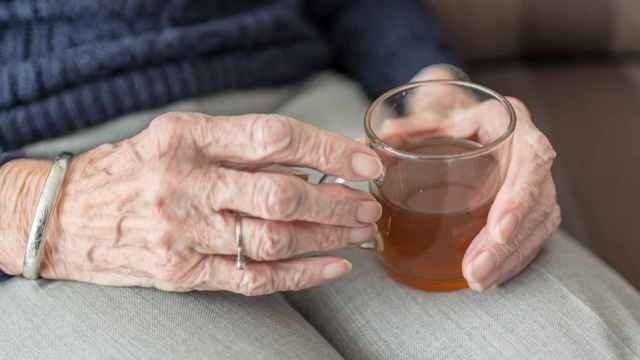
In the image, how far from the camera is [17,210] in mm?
813

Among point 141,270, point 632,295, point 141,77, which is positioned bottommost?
point 632,295

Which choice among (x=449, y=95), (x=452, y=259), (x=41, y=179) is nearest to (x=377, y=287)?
(x=452, y=259)

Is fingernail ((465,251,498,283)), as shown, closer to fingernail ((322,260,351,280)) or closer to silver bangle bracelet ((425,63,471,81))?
fingernail ((322,260,351,280))

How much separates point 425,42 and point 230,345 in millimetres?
567

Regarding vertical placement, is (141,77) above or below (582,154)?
above

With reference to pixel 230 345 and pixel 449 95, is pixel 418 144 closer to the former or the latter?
pixel 449 95

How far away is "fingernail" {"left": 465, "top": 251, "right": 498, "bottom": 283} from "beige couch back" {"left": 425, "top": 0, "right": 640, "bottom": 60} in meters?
0.53

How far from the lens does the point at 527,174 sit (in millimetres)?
794

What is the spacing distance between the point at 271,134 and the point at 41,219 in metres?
0.26

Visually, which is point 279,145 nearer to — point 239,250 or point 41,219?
point 239,250

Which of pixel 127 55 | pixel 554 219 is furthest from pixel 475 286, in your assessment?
pixel 127 55

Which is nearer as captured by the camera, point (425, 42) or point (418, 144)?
point (418, 144)

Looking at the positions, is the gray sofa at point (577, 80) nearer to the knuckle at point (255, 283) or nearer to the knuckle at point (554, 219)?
the knuckle at point (554, 219)

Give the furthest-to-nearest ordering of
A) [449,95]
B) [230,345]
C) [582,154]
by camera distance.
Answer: [582,154] → [449,95] → [230,345]
